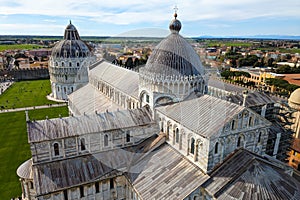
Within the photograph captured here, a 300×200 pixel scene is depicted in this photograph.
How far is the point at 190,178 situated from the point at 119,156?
7785 millimetres

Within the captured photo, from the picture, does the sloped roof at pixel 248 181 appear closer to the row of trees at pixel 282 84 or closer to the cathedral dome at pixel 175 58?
the cathedral dome at pixel 175 58

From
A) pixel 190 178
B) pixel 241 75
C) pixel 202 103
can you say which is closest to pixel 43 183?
pixel 190 178

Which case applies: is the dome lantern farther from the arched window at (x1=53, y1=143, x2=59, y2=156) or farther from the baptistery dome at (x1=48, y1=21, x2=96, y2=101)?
the baptistery dome at (x1=48, y1=21, x2=96, y2=101)

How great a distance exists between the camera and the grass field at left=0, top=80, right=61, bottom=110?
61941mm

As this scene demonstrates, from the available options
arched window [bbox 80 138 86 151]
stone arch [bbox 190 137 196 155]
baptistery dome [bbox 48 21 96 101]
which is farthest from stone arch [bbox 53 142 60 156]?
baptistery dome [bbox 48 21 96 101]

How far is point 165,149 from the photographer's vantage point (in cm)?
2158

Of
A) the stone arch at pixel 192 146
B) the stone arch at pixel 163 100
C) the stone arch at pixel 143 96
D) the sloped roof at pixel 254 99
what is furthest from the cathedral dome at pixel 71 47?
the stone arch at pixel 192 146

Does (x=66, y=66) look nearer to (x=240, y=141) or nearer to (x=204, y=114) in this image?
(x=204, y=114)

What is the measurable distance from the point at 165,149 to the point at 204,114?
5.44 meters

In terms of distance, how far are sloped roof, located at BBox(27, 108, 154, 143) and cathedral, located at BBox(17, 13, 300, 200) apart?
80mm

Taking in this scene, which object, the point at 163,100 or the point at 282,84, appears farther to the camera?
the point at 282,84

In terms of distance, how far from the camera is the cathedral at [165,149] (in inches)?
657

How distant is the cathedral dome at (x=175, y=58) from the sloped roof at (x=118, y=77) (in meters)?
5.74

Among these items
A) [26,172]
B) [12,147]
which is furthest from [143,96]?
[12,147]
